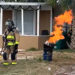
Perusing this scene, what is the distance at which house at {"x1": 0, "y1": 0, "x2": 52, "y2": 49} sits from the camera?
19.3 meters

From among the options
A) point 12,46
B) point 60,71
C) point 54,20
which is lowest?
point 60,71

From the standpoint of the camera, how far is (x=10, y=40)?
38.9 ft

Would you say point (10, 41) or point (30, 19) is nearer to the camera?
point (10, 41)

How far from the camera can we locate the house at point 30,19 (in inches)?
760

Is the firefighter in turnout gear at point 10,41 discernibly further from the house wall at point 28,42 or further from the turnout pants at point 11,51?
the house wall at point 28,42

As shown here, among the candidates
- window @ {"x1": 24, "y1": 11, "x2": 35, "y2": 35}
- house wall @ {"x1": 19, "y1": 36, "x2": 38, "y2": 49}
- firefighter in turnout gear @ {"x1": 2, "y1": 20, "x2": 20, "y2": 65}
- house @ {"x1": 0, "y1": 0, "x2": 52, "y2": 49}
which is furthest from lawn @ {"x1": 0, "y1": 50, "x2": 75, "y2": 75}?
window @ {"x1": 24, "y1": 11, "x2": 35, "y2": 35}

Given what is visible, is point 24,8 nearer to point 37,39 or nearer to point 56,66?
point 37,39

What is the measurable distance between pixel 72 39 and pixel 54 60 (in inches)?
218

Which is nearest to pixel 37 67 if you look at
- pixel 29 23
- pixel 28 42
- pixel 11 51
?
pixel 11 51

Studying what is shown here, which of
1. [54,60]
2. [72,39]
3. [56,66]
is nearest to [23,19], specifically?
[72,39]

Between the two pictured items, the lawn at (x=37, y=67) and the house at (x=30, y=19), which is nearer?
the lawn at (x=37, y=67)

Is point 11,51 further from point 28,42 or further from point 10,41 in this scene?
point 28,42

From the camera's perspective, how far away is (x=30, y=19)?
20406mm

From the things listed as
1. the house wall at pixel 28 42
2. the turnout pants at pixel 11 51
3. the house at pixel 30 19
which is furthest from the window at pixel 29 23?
the turnout pants at pixel 11 51
